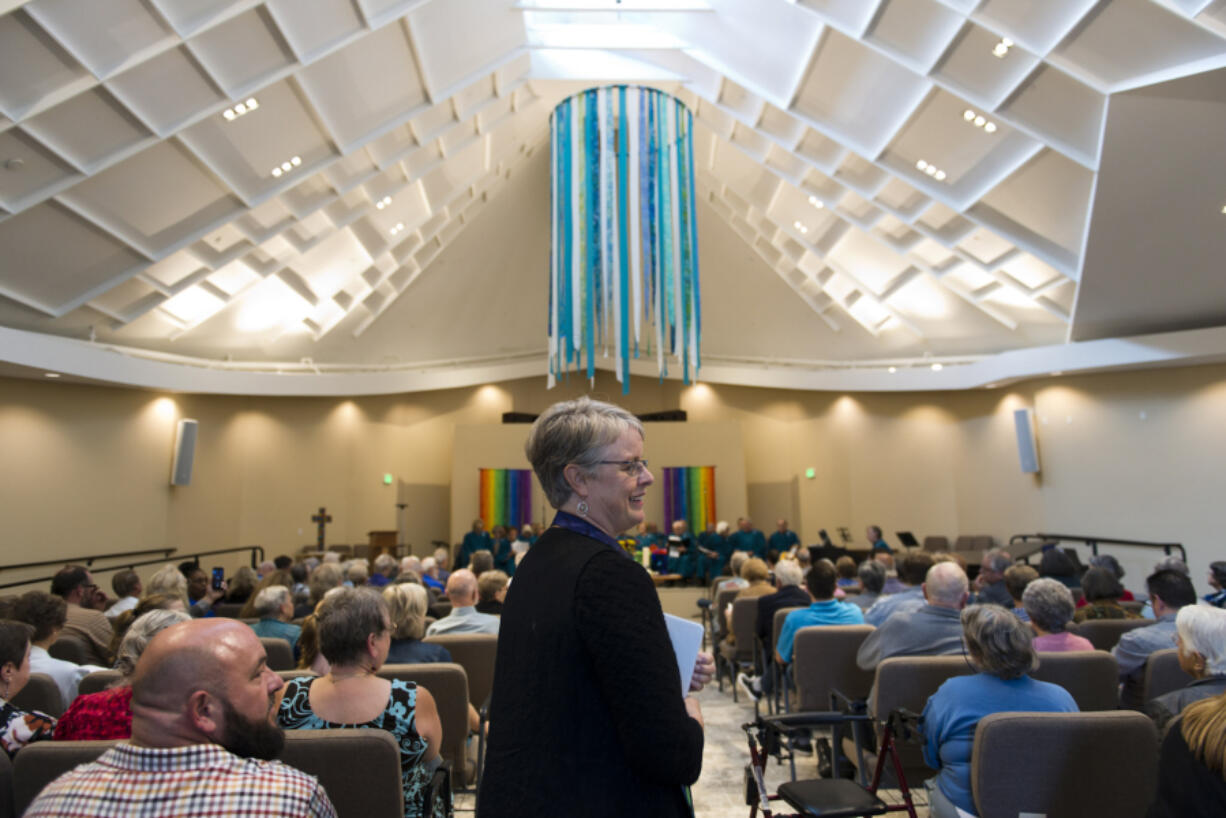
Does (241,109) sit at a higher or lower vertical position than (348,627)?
higher

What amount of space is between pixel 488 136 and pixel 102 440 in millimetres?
6970

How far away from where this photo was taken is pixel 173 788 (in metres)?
1.15

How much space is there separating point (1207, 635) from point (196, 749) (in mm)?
2630

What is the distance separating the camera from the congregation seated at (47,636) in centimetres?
303

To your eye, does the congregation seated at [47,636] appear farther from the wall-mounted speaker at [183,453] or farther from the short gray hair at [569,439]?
the wall-mounted speaker at [183,453]

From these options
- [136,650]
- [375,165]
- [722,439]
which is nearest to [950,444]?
[722,439]

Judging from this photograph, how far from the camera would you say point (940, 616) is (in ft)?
11.1

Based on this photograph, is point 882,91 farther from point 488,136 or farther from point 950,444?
point 950,444

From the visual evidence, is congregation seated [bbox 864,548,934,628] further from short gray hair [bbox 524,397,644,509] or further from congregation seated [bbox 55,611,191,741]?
congregation seated [bbox 55,611,191,741]

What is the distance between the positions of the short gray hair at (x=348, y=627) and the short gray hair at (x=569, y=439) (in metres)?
1.08

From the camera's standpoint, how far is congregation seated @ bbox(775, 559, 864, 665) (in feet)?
13.6

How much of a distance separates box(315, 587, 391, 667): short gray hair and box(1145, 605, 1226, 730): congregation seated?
7.42 ft

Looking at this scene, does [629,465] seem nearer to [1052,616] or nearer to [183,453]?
[1052,616]

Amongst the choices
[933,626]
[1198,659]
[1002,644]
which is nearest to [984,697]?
[1002,644]
